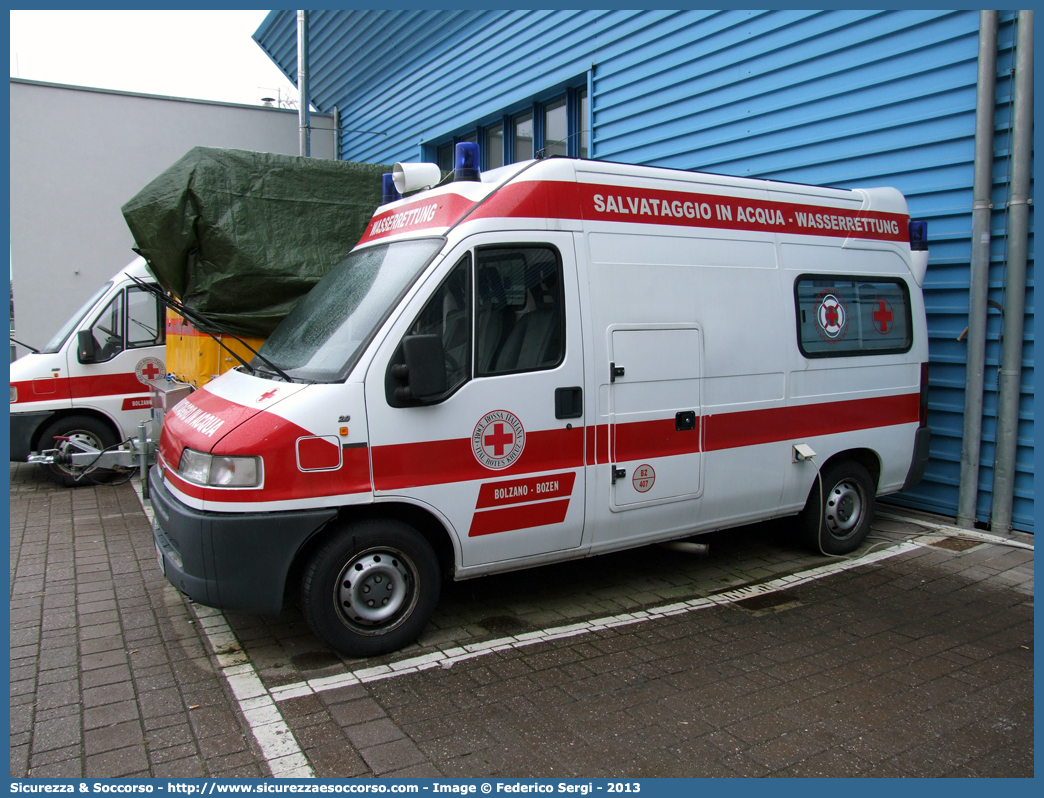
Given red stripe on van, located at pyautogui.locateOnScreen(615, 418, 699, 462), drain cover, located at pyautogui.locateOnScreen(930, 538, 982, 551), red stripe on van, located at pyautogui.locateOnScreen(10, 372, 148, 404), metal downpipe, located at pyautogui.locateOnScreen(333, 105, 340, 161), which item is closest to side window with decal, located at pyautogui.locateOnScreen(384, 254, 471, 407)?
red stripe on van, located at pyautogui.locateOnScreen(615, 418, 699, 462)

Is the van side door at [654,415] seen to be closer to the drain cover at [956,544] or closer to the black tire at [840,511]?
the black tire at [840,511]

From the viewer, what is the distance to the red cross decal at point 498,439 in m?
4.45

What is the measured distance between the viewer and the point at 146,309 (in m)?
8.99

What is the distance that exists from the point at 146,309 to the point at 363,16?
8.05 meters

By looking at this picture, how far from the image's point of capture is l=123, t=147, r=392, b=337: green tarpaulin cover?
631cm

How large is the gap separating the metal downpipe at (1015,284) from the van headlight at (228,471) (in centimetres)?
569

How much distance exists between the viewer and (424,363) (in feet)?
13.3

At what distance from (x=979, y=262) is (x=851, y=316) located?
139 centimetres

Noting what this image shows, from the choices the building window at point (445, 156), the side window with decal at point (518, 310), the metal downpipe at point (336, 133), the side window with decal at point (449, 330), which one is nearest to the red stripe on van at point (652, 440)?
the side window with decal at point (518, 310)

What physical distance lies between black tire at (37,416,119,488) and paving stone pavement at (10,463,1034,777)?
2923 mm

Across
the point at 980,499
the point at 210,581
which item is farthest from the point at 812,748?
the point at 980,499

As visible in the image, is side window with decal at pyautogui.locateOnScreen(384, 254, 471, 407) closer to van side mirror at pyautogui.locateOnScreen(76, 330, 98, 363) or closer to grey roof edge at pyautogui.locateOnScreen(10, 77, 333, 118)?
van side mirror at pyautogui.locateOnScreen(76, 330, 98, 363)

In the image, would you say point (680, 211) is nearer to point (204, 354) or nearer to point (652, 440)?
point (652, 440)

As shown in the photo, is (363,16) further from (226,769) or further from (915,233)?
A: (226,769)
